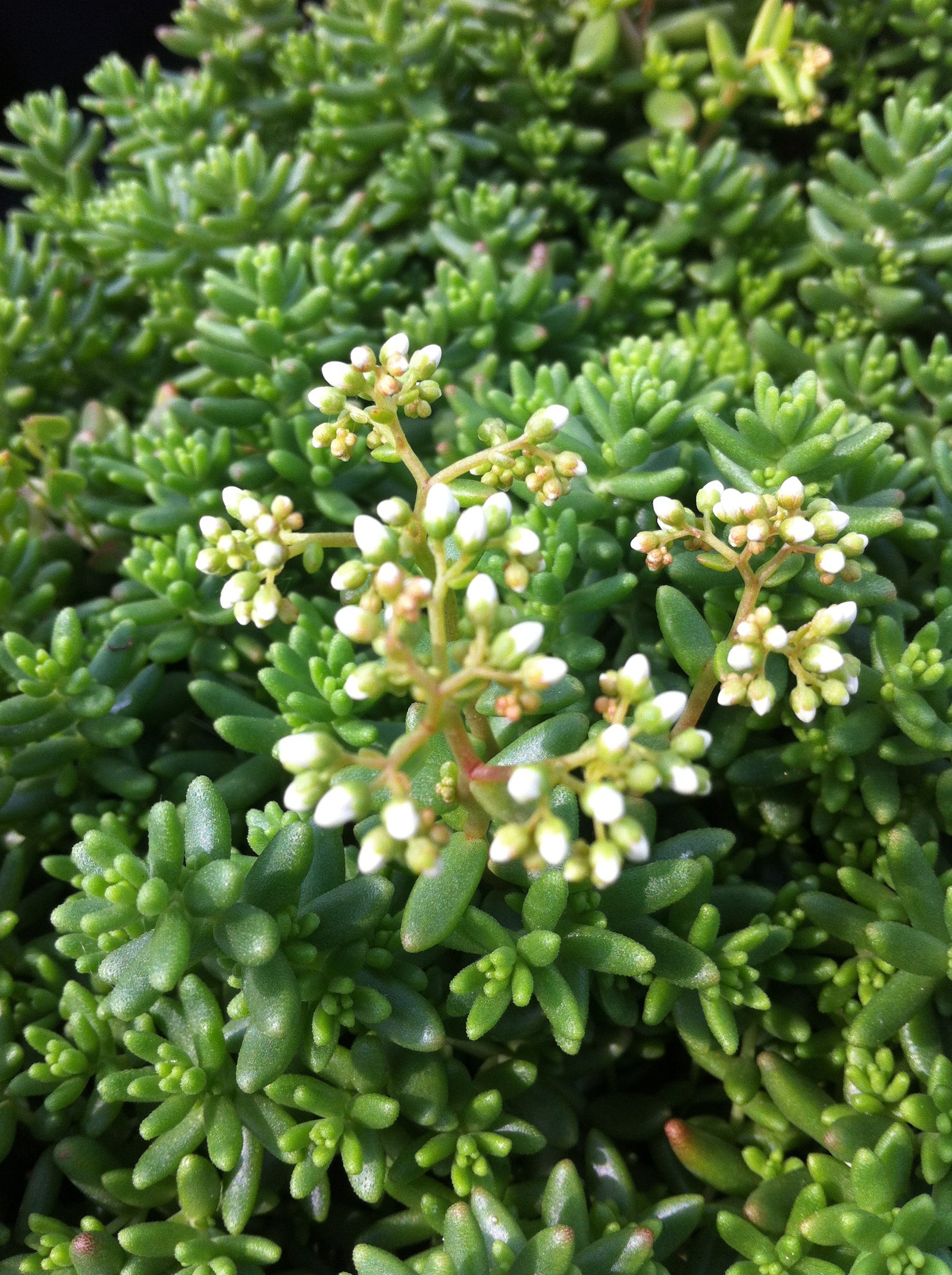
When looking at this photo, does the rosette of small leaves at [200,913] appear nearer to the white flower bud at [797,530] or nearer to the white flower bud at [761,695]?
the white flower bud at [761,695]

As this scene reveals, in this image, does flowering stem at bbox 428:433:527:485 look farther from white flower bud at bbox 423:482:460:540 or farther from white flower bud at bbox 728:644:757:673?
white flower bud at bbox 728:644:757:673

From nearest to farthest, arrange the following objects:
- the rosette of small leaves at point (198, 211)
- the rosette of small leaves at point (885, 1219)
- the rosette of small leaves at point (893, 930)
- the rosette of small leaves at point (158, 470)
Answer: the rosette of small leaves at point (885, 1219) < the rosette of small leaves at point (893, 930) < the rosette of small leaves at point (158, 470) < the rosette of small leaves at point (198, 211)

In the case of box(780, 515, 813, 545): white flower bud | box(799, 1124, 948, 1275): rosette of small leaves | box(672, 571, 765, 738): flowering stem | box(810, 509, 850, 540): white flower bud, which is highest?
box(780, 515, 813, 545): white flower bud

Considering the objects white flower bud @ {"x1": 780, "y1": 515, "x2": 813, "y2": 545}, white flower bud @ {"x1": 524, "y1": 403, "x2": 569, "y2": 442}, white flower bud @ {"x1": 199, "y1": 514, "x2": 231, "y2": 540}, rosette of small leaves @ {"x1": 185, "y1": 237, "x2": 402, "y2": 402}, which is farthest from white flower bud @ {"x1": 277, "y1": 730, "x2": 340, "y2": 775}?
rosette of small leaves @ {"x1": 185, "y1": 237, "x2": 402, "y2": 402}

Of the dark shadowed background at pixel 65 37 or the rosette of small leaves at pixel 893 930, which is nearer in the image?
the rosette of small leaves at pixel 893 930

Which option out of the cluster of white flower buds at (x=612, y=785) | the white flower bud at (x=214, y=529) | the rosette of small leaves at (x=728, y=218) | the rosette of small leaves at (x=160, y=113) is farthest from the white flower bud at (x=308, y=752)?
the rosette of small leaves at (x=160, y=113)

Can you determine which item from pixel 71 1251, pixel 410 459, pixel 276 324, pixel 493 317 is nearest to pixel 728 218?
pixel 493 317

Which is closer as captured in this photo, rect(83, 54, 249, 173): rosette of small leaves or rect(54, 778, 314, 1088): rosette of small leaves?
rect(54, 778, 314, 1088): rosette of small leaves
